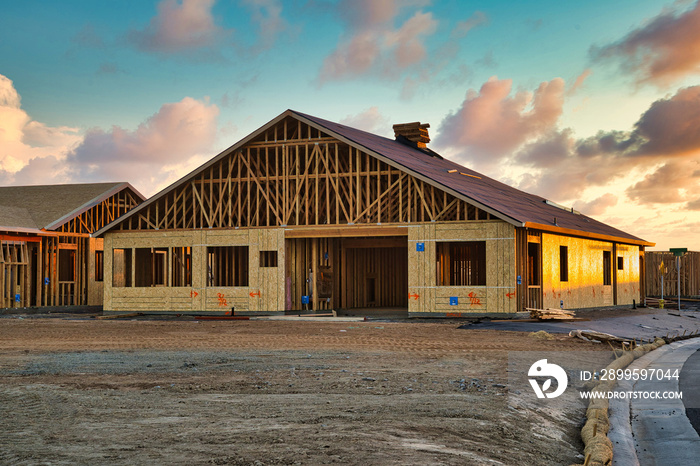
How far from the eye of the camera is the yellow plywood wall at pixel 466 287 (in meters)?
25.6

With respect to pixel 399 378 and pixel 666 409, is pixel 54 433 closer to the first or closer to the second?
pixel 399 378

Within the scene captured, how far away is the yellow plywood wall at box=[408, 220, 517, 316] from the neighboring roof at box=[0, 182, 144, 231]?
62.8ft

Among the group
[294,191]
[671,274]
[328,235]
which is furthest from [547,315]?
[671,274]

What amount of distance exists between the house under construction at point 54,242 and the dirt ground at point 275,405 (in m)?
19.3

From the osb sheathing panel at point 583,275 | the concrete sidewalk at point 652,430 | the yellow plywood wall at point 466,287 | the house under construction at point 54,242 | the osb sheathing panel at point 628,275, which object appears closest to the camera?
the concrete sidewalk at point 652,430

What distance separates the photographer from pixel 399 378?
11570mm

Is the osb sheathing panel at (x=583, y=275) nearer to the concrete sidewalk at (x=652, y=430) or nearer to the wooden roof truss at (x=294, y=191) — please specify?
the wooden roof truss at (x=294, y=191)

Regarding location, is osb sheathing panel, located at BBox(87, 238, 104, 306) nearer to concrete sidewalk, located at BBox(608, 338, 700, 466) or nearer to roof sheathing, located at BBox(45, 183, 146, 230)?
roof sheathing, located at BBox(45, 183, 146, 230)

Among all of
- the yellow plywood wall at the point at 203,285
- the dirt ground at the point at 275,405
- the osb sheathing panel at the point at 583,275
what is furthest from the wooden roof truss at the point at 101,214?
the osb sheathing panel at the point at 583,275

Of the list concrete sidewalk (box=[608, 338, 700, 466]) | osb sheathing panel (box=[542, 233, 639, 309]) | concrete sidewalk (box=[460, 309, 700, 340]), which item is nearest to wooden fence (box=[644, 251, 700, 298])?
osb sheathing panel (box=[542, 233, 639, 309])

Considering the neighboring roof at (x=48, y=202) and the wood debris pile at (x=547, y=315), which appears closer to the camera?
the wood debris pile at (x=547, y=315)

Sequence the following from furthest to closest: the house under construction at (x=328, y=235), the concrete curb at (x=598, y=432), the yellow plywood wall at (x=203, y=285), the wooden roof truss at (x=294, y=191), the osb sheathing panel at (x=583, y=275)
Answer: the yellow plywood wall at (x=203, y=285) → the osb sheathing panel at (x=583, y=275) → the wooden roof truss at (x=294, y=191) → the house under construction at (x=328, y=235) → the concrete curb at (x=598, y=432)

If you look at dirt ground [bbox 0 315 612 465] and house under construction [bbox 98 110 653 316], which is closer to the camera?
dirt ground [bbox 0 315 612 465]

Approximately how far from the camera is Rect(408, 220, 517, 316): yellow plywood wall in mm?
25641
